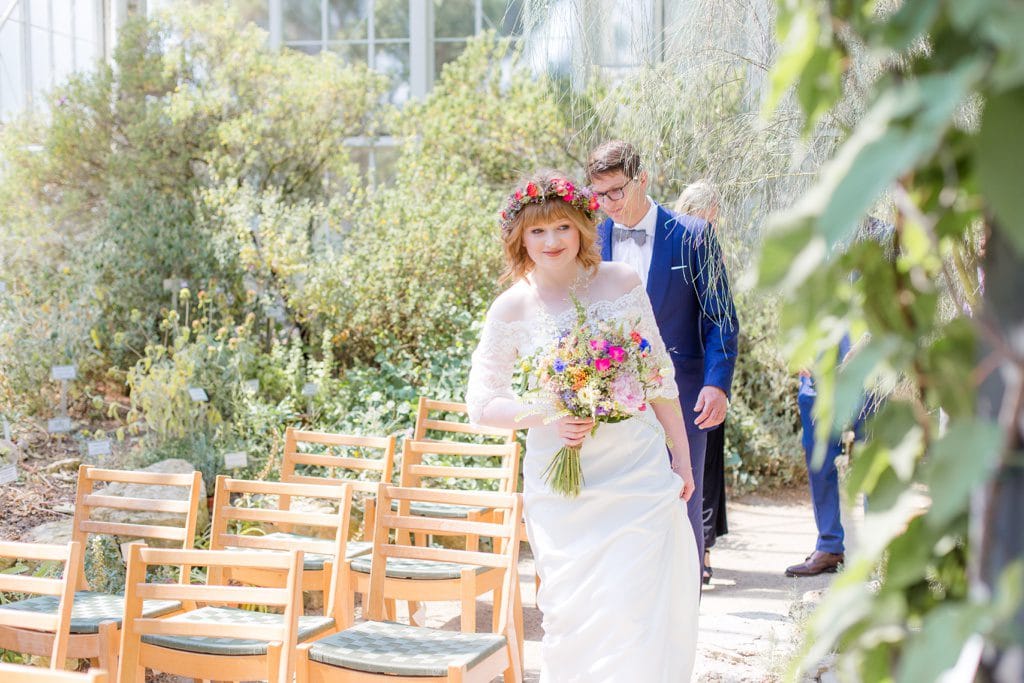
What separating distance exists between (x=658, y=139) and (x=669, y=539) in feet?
3.84

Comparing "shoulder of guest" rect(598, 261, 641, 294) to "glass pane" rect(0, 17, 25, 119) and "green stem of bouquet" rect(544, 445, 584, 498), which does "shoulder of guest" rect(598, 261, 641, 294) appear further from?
"glass pane" rect(0, 17, 25, 119)

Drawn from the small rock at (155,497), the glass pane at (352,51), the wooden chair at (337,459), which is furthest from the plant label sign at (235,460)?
the glass pane at (352,51)

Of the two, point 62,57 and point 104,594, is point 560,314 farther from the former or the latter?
point 62,57

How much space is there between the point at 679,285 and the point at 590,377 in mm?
1122

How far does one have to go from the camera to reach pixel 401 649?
2928 mm

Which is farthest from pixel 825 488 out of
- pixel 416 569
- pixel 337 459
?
pixel 337 459

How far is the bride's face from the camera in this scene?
322 cm

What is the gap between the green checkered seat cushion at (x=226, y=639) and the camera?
9.41 feet

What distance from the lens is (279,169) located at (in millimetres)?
8602

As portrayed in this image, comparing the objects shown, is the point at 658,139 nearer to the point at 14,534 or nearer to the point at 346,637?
the point at 346,637

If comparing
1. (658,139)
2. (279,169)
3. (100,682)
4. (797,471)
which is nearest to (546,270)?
(658,139)

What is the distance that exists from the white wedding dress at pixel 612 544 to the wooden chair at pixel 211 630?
29.3 inches

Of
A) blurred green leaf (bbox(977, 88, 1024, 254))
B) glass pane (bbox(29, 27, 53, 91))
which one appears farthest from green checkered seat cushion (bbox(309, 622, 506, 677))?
glass pane (bbox(29, 27, 53, 91))

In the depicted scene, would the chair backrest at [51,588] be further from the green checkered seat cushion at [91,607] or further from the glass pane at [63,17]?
the glass pane at [63,17]
